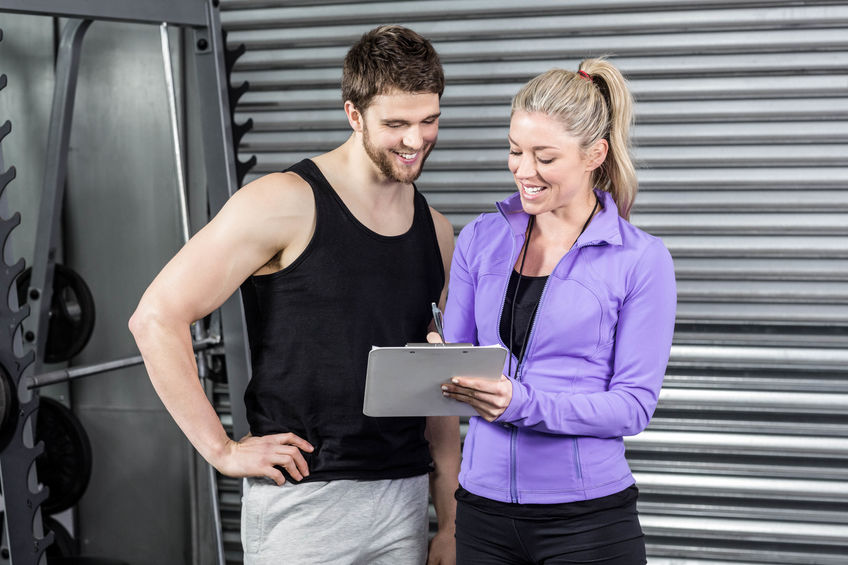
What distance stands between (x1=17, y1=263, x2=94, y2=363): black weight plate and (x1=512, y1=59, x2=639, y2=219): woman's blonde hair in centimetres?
221

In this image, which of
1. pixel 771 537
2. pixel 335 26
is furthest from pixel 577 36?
pixel 771 537

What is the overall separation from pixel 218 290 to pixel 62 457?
1903 millimetres

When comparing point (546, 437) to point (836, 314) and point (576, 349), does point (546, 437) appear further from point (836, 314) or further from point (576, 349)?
point (836, 314)

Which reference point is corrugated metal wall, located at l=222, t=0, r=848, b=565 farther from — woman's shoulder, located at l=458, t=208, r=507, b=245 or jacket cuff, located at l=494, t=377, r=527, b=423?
jacket cuff, located at l=494, t=377, r=527, b=423

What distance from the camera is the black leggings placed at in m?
1.76

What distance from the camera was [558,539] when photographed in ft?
5.80

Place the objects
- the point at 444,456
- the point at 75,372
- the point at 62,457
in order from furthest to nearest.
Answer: the point at 62,457 < the point at 75,372 < the point at 444,456

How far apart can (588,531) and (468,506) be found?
26cm

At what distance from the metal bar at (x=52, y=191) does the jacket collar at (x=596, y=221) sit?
1786mm

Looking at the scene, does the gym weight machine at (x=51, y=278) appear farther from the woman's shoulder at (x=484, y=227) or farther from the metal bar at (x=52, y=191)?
the woman's shoulder at (x=484, y=227)

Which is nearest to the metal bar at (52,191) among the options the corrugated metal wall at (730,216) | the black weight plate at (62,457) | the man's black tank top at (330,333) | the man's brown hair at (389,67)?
the black weight plate at (62,457)

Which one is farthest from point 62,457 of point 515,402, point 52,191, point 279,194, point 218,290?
point 515,402

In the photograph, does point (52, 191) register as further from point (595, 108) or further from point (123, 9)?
point (595, 108)

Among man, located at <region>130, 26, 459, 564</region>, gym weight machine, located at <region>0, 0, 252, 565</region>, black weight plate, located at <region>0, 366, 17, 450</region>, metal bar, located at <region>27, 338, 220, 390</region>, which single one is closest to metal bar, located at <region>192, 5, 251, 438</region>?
gym weight machine, located at <region>0, 0, 252, 565</region>
